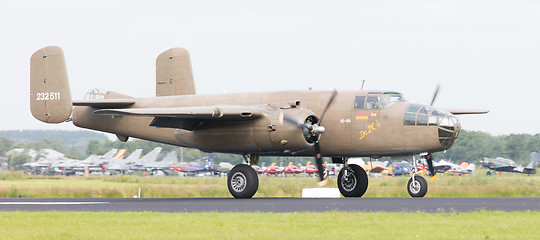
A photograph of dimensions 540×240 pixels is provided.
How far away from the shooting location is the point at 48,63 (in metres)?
34.5

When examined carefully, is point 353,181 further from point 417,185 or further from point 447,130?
point 447,130

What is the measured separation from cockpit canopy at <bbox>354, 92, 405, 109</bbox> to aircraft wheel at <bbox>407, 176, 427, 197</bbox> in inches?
130

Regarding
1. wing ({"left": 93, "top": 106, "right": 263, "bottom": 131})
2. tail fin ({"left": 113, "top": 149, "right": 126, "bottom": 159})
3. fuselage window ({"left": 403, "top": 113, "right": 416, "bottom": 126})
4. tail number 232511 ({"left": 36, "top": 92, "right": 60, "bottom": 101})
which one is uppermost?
tail fin ({"left": 113, "top": 149, "right": 126, "bottom": 159})

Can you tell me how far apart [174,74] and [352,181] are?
1221 cm

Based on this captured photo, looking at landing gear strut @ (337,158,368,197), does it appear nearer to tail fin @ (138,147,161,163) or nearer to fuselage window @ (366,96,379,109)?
fuselage window @ (366,96,379,109)

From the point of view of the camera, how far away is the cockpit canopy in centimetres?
2916

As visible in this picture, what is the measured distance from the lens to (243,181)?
29406 mm

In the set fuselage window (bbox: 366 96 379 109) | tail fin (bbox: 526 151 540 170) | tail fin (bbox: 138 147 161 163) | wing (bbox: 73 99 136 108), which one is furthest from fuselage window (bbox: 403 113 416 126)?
tail fin (bbox: 138 147 161 163)
